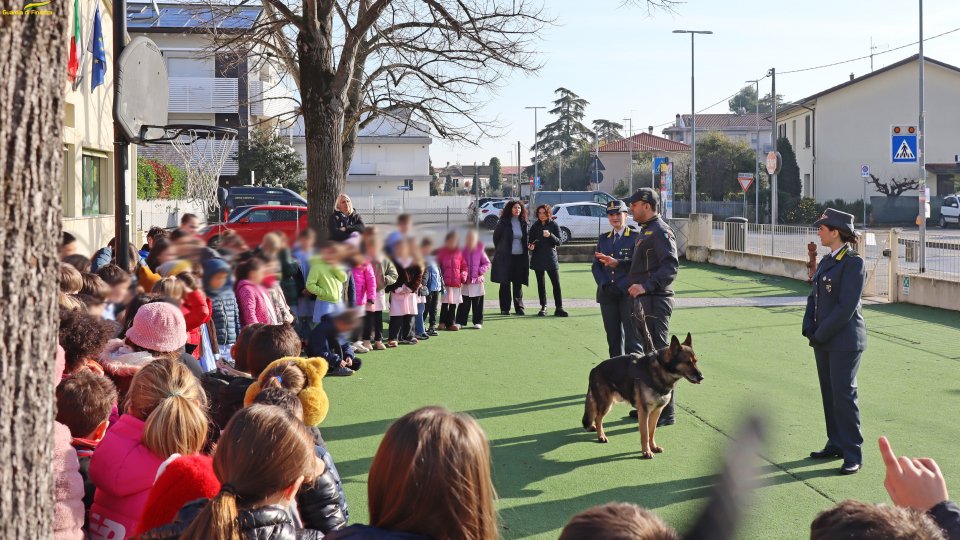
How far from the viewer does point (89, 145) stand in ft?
57.3

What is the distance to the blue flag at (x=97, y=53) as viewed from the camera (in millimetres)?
16578

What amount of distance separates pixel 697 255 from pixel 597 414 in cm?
2180

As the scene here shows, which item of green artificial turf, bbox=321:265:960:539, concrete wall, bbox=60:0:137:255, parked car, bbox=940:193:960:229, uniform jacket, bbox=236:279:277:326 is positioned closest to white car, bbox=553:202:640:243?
concrete wall, bbox=60:0:137:255

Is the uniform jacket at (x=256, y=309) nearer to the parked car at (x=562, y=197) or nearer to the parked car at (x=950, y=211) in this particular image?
the parked car at (x=562, y=197)

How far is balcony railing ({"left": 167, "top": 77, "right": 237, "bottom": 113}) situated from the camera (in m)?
31.3

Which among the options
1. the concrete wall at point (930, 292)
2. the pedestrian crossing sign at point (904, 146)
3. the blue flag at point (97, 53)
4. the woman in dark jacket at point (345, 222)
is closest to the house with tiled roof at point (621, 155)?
the pedestrian crossing sign at point (904, 146)

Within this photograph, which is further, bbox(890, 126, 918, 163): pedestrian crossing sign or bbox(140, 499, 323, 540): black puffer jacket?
bbox(890, 126, 918, 163): pedestrian crossing sign

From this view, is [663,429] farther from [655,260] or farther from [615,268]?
[615,268]

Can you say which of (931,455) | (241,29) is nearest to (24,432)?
(931,455)

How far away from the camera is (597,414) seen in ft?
26.5

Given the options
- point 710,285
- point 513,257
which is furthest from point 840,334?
point 710,285

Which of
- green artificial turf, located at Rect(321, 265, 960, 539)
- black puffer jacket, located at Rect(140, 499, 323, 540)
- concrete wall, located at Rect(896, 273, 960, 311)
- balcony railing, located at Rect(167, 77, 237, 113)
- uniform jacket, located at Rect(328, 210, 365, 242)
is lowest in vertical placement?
green artificial turf, located at Rect(321, 265, 960, 539)

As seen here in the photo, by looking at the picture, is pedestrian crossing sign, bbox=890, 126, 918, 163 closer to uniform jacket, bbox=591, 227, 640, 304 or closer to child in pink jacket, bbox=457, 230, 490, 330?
child in pink jacket, bbox=457, 230, 490, 330

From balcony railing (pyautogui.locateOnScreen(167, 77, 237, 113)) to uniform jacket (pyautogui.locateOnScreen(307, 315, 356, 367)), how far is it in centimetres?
2212
